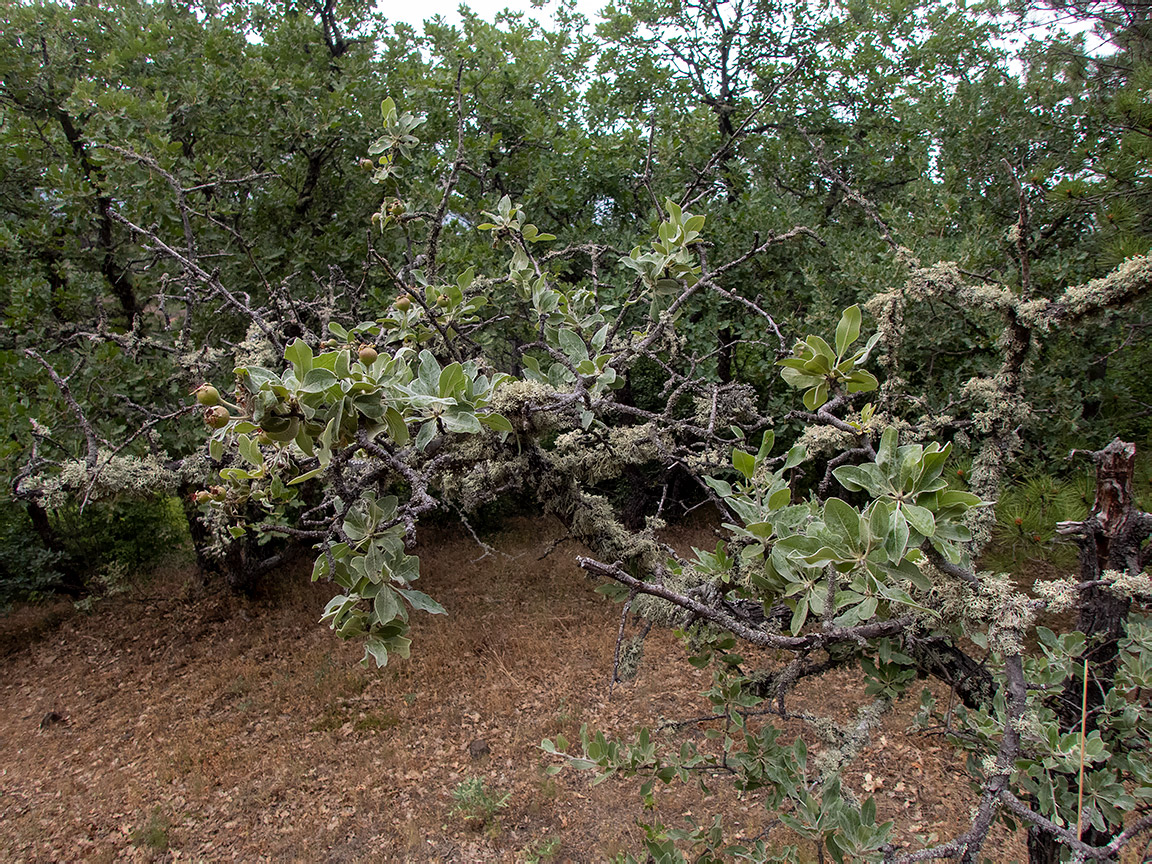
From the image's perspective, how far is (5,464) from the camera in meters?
3.43

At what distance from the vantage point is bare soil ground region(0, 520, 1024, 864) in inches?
113

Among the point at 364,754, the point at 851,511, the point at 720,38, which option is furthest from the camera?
the point at 720,38

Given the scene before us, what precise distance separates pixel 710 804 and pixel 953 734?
2.02 m

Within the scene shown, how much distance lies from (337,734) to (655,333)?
10.5 feet

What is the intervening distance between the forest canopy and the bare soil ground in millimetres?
588

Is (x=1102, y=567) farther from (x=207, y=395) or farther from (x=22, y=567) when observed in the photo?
(x=22, y=567)

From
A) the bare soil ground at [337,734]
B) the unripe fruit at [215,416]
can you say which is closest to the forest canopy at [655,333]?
the unripe fruit at [215,416]

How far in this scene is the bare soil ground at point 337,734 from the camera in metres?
2.88

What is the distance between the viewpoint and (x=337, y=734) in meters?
3.59

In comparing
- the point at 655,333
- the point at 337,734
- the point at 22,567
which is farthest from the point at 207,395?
the point at 22,567

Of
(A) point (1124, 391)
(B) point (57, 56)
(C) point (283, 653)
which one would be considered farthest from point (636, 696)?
(B) point (57, 56)

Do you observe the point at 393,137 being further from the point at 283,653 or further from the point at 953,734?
the point at 283,653

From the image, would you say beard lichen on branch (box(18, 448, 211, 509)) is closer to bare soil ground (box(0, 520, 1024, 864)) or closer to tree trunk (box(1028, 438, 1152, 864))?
bare soil ground (box(0, 520, 1024, 864))

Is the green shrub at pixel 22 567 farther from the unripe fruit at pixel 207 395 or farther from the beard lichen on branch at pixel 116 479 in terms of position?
the unripe fruit at pixel 207 395
